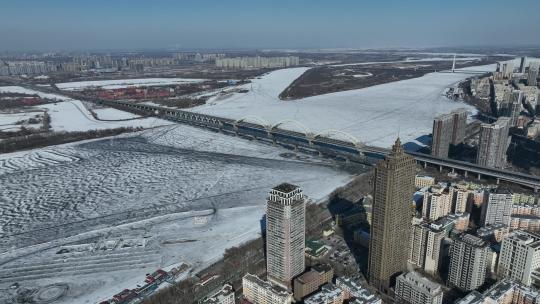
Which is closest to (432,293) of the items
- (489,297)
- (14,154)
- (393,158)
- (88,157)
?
(489,297)

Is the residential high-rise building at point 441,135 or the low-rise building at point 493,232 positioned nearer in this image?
the low-rise building at point 493,232

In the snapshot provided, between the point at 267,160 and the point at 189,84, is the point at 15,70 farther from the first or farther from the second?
the point at 267,160

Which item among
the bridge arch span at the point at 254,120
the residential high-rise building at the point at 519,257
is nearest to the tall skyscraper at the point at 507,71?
the bridge arch span at the point at 254,120

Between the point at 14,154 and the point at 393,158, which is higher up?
the point at 393,158

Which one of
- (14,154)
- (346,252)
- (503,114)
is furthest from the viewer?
(503,114)

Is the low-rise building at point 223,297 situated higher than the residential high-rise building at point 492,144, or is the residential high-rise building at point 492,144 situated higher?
the residential high-rise building at point 492,144

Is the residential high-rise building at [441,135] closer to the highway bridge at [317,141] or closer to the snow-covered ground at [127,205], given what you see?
the highway bridge at [317,141]

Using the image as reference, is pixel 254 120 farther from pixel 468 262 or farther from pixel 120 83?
pixel 120 83
